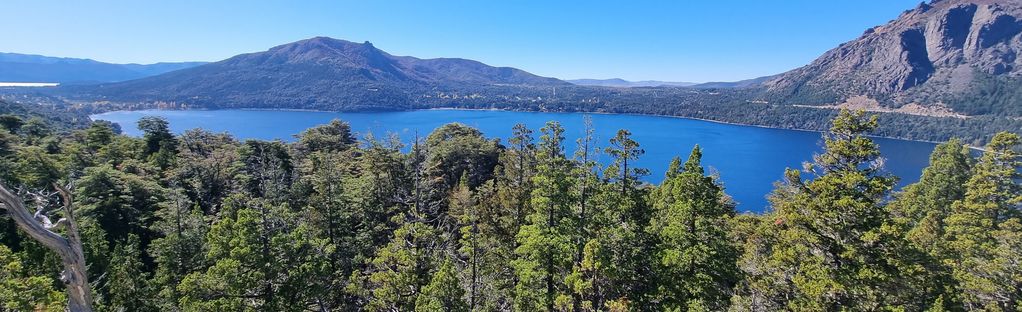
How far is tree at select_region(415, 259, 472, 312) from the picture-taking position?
17.1 metres

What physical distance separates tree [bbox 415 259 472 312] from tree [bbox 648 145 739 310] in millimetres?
8027

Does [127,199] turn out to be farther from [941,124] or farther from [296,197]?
[941,124]

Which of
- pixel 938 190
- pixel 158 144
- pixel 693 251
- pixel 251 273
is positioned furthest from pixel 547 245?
pixel 158 144

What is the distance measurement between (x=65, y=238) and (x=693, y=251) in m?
17.7

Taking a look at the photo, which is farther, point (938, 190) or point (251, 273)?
point (938, 190)

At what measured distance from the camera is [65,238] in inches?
227

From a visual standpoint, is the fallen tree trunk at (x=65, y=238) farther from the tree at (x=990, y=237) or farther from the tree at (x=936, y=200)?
the tree at (x=936, y=200)

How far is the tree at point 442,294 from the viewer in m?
17.1

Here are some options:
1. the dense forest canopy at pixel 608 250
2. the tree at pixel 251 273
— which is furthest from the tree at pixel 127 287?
the tree at pixel 251 273

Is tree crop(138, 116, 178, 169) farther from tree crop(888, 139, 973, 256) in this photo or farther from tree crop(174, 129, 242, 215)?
tree crop(888, 139, 973, 256)

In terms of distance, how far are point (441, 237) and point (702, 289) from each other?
1170cm

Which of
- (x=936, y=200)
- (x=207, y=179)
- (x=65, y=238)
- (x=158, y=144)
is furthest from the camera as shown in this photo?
(x=158, y=144)

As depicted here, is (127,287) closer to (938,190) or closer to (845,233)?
(845,233)

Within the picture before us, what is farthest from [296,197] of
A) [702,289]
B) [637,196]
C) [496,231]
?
→ [702,289]
